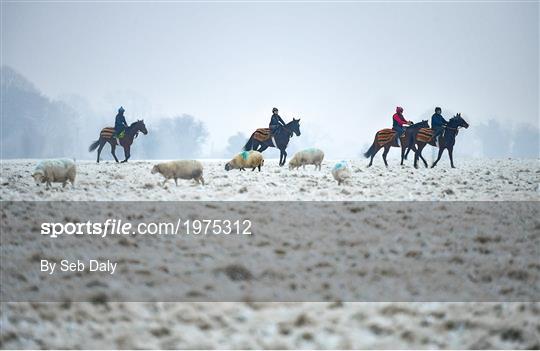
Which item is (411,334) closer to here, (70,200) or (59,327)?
(59,327)

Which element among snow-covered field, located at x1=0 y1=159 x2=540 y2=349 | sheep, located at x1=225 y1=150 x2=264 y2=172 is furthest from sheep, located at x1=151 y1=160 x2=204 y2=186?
snow-covered field, located at x1=0 y1=159 x2=540 y2=349

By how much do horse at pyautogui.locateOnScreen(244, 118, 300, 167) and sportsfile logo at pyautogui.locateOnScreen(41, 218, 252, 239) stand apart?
1445cm

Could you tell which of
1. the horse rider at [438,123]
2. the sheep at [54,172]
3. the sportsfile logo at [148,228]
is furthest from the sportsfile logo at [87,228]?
the horse rider at [438,123]

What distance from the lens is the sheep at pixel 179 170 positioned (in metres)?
15.8

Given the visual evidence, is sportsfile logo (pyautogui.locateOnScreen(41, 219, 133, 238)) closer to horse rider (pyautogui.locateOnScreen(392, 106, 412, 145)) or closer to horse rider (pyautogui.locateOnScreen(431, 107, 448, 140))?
horse rider (pyautogui.locateOnScreen(392, 106, 412, 145))

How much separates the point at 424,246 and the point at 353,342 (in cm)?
452

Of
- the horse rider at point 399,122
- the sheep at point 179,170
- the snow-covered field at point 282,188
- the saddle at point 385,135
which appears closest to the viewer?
the snow-covered field at point 282,188

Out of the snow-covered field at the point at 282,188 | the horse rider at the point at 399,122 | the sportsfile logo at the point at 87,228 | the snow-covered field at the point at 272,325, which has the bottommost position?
the snow-covered field at the point at 272,325

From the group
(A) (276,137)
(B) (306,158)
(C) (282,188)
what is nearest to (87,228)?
(C) (282,188)

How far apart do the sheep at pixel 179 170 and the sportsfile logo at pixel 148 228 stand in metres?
4.85

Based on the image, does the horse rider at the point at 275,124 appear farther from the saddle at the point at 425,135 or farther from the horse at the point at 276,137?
the saddle at the point at 425,135

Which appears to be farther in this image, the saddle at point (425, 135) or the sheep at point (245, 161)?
the saddle at point (425, 135)

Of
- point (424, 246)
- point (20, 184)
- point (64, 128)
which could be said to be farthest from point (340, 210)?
point (64, 128)

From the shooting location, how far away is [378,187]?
54.0 feet
